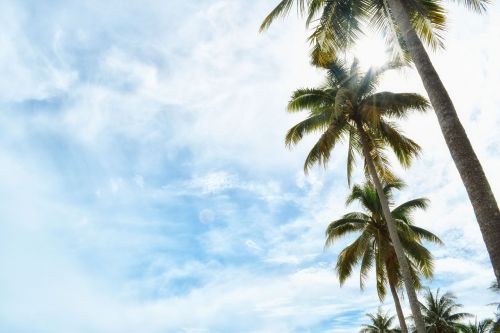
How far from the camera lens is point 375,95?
1691cm

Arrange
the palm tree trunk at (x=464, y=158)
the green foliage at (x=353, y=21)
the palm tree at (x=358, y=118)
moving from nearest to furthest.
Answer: the palm tree trunk at (x=464, y=158), the green foliage at (x=353, y=21), the palm tree at (x=358, y=118)

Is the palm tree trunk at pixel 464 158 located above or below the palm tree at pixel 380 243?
below

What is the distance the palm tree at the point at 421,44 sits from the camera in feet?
18.3

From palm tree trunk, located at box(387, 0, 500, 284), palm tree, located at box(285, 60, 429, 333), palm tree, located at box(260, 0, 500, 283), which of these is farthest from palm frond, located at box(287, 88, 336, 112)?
palm tree trunk, located at box(387, 0, 500, 284)

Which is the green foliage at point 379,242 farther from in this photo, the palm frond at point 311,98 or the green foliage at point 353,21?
the green foliage at point 353,21

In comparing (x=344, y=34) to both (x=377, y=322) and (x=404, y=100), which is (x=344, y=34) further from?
(x=377, y=322)

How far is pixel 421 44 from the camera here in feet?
24.1

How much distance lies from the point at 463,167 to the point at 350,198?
675 inches

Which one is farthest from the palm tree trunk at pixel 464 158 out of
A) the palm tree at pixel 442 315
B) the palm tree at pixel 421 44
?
the palm tree at pixel 442 315

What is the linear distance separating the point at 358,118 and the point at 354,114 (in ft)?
0.88

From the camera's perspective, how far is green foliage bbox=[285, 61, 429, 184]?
16641 mm

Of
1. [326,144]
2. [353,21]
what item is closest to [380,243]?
[326,144]

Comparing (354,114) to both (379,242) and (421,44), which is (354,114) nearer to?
(379,242)

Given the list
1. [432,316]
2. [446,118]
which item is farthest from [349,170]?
[432,316]
